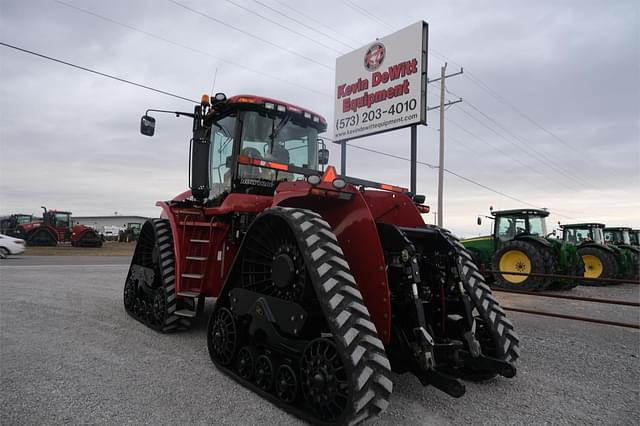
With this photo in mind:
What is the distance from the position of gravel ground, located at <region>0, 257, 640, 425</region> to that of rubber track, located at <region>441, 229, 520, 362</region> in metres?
0.35

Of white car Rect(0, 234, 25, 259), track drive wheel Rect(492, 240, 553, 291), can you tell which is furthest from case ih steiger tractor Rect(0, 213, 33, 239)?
track drive wheel Rect(492, 240, 553, 291)

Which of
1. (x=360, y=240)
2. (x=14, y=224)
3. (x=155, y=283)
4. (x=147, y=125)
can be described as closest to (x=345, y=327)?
(x=360, y=240)

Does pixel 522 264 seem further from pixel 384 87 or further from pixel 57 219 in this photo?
pixel 57 219

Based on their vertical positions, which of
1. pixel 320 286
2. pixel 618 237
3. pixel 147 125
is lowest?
pixel 320 286

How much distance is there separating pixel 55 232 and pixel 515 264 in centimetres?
3034

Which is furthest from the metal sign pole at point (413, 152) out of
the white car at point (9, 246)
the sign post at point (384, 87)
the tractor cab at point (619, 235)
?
the white car at point (9, 246)

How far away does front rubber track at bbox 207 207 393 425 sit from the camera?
100 inches

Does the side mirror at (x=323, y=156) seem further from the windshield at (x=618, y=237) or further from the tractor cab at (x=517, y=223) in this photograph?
the windshield at (x=618, y=237)

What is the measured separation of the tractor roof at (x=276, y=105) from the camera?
4.87 m

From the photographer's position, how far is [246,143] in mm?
4918

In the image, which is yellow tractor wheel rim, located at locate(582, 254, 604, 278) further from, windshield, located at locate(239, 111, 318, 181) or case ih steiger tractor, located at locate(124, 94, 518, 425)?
windshield, located at locate(239, 111, 318, 181)

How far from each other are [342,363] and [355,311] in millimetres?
347

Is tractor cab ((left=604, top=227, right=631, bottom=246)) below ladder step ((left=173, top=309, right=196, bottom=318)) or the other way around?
the other way around

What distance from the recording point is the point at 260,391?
3.28 m
